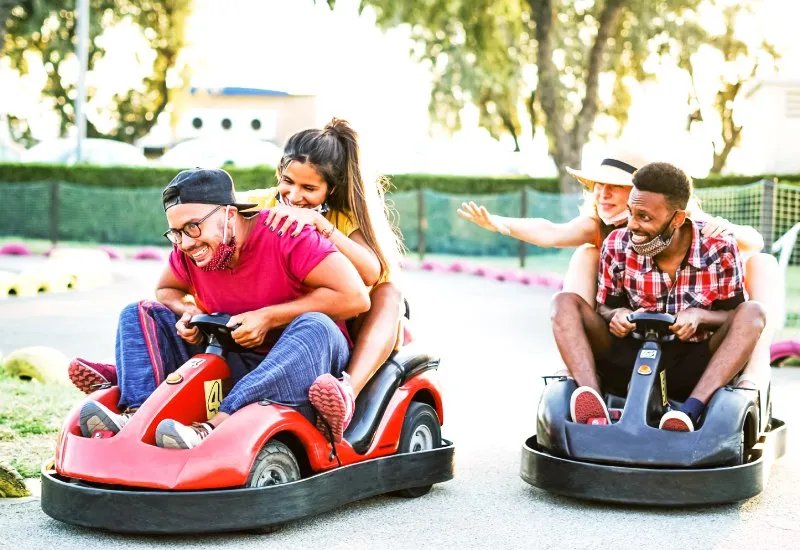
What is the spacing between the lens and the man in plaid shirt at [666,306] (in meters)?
5.03

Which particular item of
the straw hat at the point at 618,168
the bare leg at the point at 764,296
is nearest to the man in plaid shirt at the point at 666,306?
the bare leg at the point at 764,296

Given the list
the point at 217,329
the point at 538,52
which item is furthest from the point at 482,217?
the point at 538,52

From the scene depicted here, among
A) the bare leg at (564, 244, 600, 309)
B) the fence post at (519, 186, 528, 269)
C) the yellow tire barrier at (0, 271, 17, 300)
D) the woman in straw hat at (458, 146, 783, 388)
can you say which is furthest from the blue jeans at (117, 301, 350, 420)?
the fence post at (519, 186, 528, 269)

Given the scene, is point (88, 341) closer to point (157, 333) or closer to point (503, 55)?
point (157, 333)

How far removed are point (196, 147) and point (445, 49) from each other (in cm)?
646

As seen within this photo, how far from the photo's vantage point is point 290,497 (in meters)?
4.37

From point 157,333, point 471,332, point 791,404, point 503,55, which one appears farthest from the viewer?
point 503,55

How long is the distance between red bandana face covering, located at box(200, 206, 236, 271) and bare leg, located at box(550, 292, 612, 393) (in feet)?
4.42

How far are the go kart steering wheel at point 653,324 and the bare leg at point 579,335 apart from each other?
0.18 m

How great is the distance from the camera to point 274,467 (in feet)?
14.5

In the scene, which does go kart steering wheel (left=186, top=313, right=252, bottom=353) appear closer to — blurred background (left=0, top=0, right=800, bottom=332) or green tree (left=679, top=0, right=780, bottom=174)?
blurred background (left=0, top=0, right=800, bottom=332)

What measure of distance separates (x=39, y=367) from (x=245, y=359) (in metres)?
3.39

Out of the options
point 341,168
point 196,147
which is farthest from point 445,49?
point 341,168

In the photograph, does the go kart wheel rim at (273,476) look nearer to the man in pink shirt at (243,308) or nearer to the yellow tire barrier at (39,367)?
the man in pink shirt at (243,308)
